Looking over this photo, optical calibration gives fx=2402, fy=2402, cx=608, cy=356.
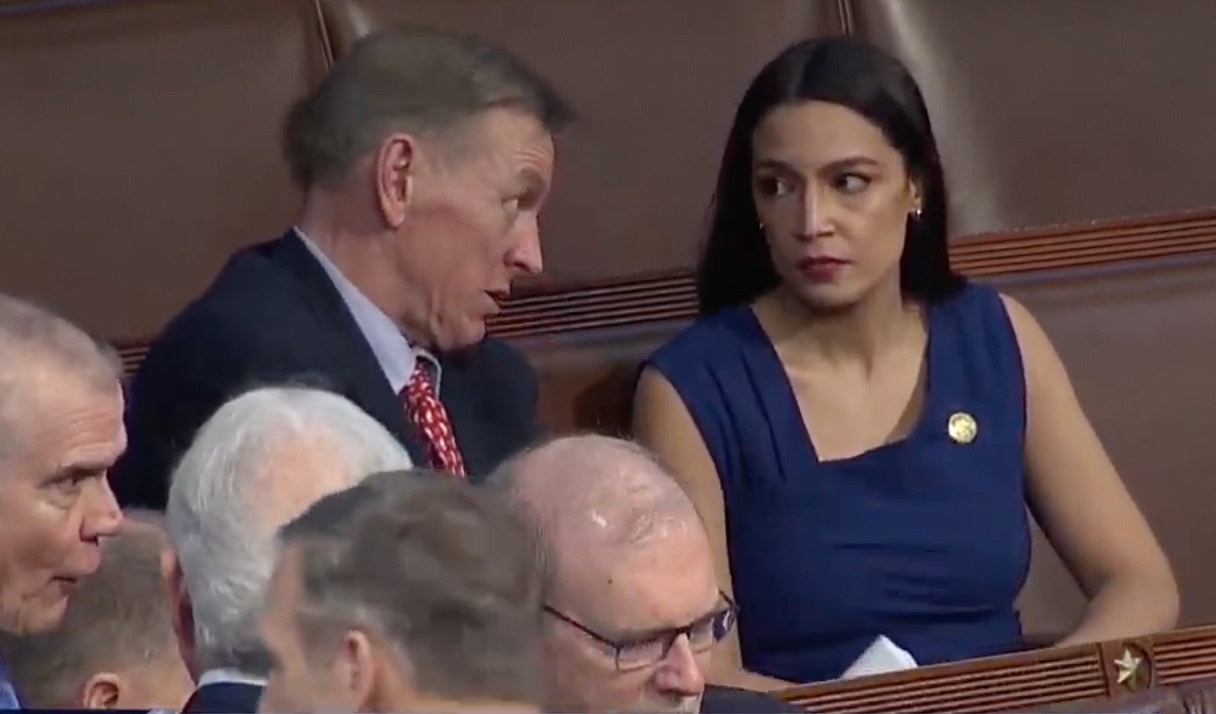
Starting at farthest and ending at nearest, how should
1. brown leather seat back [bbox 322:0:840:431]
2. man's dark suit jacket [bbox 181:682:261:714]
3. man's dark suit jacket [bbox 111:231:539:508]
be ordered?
brown leather seat back [bbox 322:0:840:431] → man's dark suit jacket [bbox 111:231:539:508] → man's dark suit jacket [bbox 181:682:261:714]

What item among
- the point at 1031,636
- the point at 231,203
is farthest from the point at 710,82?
the point at 1031,636

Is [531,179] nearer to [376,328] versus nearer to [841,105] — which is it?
[376,328]

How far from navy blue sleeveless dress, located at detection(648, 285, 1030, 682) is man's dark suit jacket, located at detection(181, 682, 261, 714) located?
96 centimetres

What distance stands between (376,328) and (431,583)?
92 centimetres

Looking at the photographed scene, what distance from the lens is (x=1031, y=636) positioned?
226cm

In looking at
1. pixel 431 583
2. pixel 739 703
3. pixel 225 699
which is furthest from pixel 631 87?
pixel 431 583

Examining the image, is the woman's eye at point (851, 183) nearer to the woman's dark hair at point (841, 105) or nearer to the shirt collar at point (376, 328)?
the woman's dark hair at point (841, 105)

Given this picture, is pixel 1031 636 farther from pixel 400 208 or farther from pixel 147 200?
pixel 147 200

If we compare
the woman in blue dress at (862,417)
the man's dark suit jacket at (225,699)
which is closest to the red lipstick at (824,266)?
the woman in blue dress at (862,417)

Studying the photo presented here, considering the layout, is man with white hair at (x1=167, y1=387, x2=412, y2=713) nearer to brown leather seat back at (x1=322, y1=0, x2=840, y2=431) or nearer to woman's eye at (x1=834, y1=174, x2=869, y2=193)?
woman's eye at (x1=834, y1=174, x2=869, y2=193)

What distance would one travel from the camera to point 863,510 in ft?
7.13

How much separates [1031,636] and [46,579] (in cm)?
106

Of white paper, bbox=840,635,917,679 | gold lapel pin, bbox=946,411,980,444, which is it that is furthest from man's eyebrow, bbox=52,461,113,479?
gold lapel pin, bbox=946,411,980,444

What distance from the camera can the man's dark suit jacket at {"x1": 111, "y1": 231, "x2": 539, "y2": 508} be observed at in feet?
5.98
